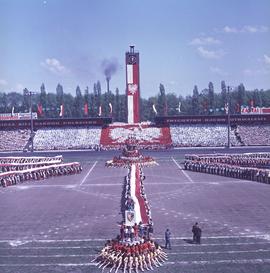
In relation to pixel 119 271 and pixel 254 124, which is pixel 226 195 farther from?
pixel 254 124

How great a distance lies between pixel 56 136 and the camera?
8562 cm

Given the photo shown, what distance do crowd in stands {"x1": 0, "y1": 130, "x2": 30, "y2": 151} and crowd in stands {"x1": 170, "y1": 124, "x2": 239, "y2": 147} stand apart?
1067 inches

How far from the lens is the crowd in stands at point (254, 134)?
263 ft

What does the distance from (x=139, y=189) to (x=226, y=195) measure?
23.3 ft

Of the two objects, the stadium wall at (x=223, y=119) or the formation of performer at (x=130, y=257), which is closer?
the formation of performer at (x=130, y=257)

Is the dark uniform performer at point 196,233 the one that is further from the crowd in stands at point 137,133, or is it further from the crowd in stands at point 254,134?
the crowd in stands at point 137,133

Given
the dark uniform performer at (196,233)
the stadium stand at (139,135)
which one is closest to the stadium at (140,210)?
the dark uniform performer at (196,233)

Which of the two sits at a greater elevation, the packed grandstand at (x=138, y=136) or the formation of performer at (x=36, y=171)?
the packed grandstand at (x=138, y=136)

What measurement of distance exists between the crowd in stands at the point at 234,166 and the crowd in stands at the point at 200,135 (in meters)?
21.0

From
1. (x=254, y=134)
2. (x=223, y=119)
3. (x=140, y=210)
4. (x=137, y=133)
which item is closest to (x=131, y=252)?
(x=140, y=210)

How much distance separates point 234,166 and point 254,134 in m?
37.4

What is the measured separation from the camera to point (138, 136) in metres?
84.3

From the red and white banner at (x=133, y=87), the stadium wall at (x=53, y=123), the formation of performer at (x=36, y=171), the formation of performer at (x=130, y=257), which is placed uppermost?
the red and white banner at (x=133, y=87)

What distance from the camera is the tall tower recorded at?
8512 centimetres
